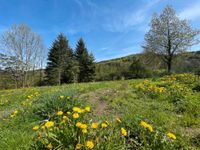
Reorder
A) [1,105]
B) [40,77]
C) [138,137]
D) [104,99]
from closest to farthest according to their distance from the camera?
1. [138,137]
2. [104,99]
3. [1,105]
4. [40,77]

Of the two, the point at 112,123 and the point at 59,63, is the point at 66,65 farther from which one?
the point at 112,123

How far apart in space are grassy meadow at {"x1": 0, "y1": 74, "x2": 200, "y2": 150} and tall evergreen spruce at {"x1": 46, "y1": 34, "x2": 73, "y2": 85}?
23.2 m

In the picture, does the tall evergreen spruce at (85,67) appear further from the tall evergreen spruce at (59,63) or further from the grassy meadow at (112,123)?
the grassy meadow at (112,123)

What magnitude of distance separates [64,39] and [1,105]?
2607 cm

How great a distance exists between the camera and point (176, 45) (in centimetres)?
2194

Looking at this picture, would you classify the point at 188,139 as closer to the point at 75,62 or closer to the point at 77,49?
the point at 75,62

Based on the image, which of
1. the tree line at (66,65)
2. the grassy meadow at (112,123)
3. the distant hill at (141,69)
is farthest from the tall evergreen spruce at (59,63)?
the grassy meadow at (112,123)

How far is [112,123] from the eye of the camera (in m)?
2.81

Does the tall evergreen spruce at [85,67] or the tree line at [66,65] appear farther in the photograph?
the tall evergreen spruce at [85,67]

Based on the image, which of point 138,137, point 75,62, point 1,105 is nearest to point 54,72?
point 75,62

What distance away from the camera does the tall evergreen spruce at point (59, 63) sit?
27.9m

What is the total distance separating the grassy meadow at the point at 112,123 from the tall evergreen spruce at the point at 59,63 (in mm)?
23213

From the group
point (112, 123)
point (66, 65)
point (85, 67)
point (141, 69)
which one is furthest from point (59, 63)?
point (112, 123)

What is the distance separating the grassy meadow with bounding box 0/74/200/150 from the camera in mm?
1986
